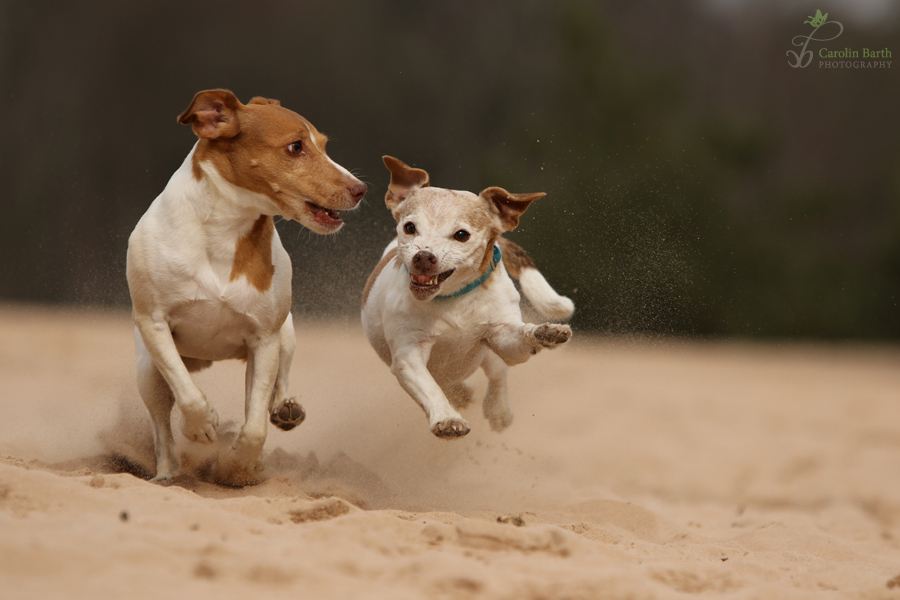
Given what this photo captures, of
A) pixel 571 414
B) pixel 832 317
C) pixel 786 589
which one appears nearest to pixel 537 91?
pixel 832 317

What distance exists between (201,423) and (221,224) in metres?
1.05

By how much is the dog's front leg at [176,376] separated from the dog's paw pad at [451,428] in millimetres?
1214

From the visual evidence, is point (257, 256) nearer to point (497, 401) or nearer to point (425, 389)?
point (425, 389)

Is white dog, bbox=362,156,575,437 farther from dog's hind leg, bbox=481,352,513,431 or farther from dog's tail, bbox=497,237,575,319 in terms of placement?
dog's hind leg, bbox=481,352,513,431

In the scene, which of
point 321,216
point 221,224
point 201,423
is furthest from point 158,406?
point 321,216

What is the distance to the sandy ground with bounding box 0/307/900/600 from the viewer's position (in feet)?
9.77

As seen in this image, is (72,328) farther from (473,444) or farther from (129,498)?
(129,498)

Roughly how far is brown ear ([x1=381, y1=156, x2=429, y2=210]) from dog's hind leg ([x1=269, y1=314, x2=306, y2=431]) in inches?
39.3

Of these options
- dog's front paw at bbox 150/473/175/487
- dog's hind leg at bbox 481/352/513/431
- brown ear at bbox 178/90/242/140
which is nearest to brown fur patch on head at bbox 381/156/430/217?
brown ear at bbox 178/90/242/140

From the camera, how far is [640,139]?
18859mm

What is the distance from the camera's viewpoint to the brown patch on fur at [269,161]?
464 cm

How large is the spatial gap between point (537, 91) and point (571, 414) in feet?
41.8

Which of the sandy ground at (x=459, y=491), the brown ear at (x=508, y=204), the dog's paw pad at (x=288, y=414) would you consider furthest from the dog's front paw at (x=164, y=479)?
the brown ear at (x=508, y=204)

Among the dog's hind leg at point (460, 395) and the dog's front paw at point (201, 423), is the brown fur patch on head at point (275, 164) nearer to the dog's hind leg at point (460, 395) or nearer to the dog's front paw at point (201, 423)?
the dog's front paw at point (201, 423)
